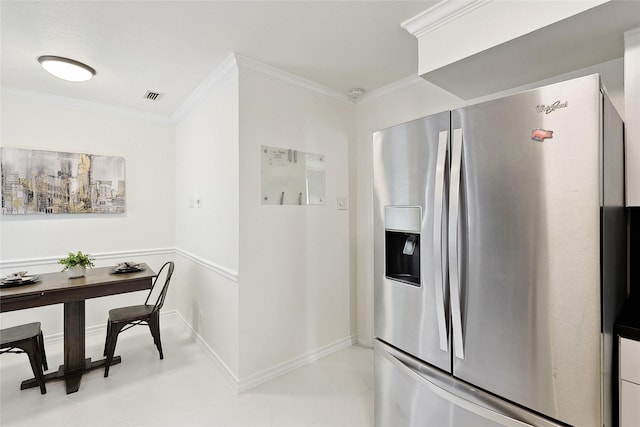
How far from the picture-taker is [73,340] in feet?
8.44

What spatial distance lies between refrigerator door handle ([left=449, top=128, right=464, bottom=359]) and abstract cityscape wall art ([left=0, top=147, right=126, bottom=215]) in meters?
3.69

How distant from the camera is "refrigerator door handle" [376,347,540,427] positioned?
1230 millimetres

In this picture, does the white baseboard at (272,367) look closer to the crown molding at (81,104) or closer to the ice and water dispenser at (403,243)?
the ice and water dispenser at (403,243)

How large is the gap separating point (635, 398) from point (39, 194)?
181 inches

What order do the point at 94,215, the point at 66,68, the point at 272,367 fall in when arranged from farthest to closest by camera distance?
the point at 94,215, the point at 272,367, the point at 66,68

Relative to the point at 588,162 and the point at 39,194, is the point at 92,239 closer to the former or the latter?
the point at 39,194

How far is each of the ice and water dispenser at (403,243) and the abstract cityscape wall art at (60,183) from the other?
10.9 feet

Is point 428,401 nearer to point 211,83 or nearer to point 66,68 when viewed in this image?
point 211,83

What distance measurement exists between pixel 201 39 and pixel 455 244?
2.09 metres

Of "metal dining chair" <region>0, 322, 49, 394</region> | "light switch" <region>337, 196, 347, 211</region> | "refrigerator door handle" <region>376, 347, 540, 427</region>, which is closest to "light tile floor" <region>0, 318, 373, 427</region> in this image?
"metal dining chair" <region>0, 322, 49, 394</region>

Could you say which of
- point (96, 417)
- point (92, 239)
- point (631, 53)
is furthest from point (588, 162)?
point (92, 239)

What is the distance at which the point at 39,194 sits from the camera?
10.3ft

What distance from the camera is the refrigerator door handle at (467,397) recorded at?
48.4 inches

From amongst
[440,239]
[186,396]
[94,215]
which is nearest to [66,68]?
[94,215]
